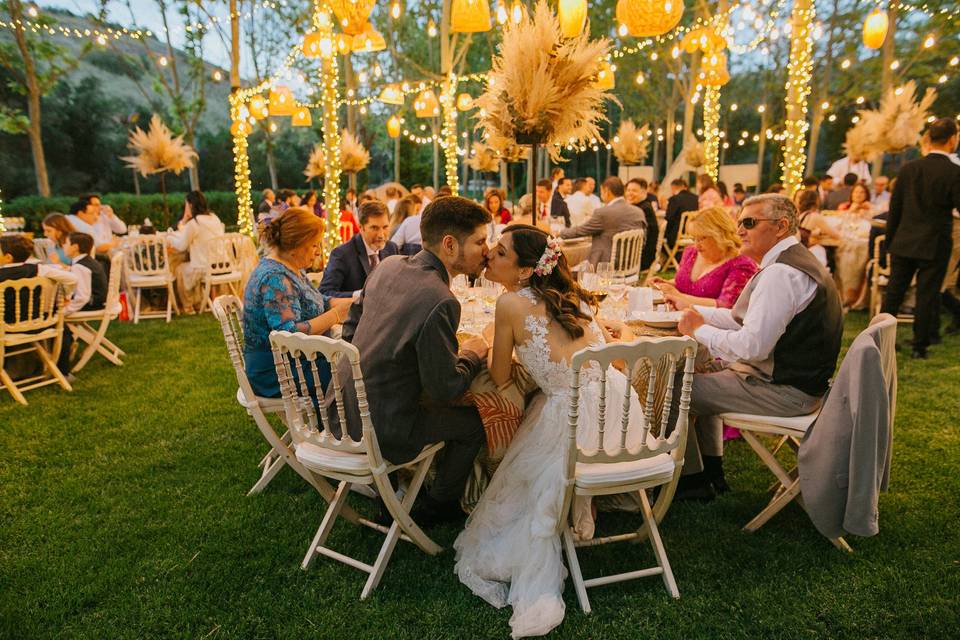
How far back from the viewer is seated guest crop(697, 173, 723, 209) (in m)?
8.55

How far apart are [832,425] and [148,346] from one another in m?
5.91

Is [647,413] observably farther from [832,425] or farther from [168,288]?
[168,288]

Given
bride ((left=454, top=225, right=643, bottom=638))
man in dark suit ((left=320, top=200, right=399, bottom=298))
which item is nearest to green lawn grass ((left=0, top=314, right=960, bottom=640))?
bride ((left=454, top=225, right=643, bottom=638))

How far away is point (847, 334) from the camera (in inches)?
229

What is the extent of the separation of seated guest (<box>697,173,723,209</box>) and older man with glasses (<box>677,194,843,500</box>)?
6041 mm

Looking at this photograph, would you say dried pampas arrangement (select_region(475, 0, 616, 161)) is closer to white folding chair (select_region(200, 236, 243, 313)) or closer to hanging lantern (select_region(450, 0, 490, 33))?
hanging lantern (select_region(450, 0, 490, 33))

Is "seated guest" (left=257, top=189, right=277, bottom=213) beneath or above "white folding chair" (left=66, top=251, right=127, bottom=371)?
above

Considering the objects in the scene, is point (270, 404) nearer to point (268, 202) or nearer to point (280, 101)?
point (280, 101)

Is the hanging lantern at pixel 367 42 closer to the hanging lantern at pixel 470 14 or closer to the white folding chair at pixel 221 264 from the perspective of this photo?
the hanging lantern at pixel 470 14

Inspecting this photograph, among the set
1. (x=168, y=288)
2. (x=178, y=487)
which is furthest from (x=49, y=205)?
(x=178, y=487)

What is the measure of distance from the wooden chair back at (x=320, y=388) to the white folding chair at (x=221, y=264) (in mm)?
5073

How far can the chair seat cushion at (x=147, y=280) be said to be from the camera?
690 cm

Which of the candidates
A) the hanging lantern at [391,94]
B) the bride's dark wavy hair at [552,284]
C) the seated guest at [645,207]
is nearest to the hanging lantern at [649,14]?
the seated guest at [645,207]

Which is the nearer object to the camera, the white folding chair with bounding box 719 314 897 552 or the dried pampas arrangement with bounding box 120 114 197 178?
the white folding chair with bounding box 719 314 897 552
